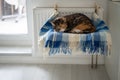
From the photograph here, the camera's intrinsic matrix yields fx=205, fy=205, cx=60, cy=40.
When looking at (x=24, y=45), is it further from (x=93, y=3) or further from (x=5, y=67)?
(x=93, y=3)

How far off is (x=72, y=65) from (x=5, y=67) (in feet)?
2.86

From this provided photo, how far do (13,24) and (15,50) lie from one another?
45 cm

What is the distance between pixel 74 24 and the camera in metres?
2.32

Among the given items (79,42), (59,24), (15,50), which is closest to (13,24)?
(15,50)

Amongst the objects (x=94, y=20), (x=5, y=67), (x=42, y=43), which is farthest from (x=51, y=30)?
(x=5, y=67)

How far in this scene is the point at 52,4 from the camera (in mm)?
2652

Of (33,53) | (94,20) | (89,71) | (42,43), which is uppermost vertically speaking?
(94,20)

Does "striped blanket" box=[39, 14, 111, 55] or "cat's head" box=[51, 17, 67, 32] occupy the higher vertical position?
"cat's head" box=[51, 17, 67, 32]

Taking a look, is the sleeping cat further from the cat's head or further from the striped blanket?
the striped blanket

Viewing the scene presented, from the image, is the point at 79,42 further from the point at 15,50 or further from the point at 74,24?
the point at 15,50

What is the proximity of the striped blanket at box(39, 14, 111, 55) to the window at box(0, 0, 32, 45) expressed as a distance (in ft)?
3.25

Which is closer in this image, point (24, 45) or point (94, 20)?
point (94, 20)

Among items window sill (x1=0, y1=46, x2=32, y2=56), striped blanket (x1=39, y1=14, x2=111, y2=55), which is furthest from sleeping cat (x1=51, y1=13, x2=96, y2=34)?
window sill (x1=0, y1=46, x2=32, y2=56)

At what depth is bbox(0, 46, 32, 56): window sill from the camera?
2707 millimetres
